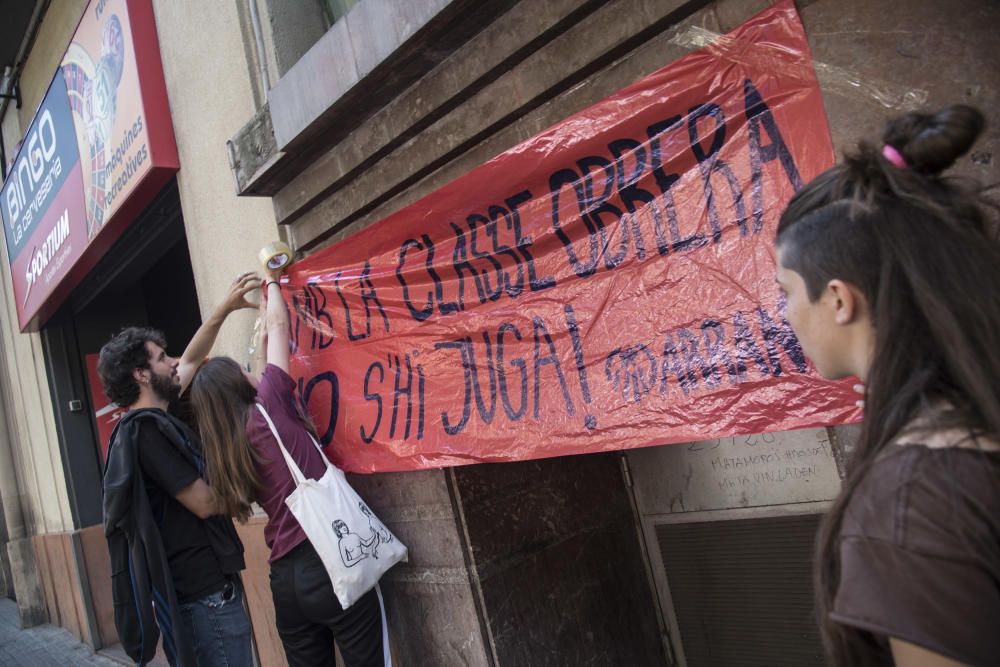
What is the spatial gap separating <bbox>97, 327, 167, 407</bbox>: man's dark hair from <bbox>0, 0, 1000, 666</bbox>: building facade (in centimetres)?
110

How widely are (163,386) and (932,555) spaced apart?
3123mm

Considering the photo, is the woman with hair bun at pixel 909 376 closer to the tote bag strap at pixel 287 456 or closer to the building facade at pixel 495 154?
the building facade at pixel 495 154

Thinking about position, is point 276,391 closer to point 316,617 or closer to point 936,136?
point 316,617

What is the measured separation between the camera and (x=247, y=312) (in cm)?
450

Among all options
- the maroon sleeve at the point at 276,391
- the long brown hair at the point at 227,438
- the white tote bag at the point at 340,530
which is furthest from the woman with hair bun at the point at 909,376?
the maroon sleeve at the point at 276,391

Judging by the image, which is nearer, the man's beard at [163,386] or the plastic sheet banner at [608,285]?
the plastic sheet banner at [608,285]

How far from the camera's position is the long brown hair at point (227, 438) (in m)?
2.97

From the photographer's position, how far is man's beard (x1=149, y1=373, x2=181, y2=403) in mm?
3260

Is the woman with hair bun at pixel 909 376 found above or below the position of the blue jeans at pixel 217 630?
above

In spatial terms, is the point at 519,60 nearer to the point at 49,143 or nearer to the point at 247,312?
the point at 247,312

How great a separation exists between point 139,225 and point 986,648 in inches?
255

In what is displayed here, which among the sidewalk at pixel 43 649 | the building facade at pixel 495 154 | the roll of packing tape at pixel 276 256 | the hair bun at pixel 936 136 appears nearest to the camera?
the hair bun at pixel 936 136

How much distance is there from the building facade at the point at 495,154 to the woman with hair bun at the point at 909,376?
88 cm

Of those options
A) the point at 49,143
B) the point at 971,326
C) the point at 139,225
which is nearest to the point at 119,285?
the point at 49,143
